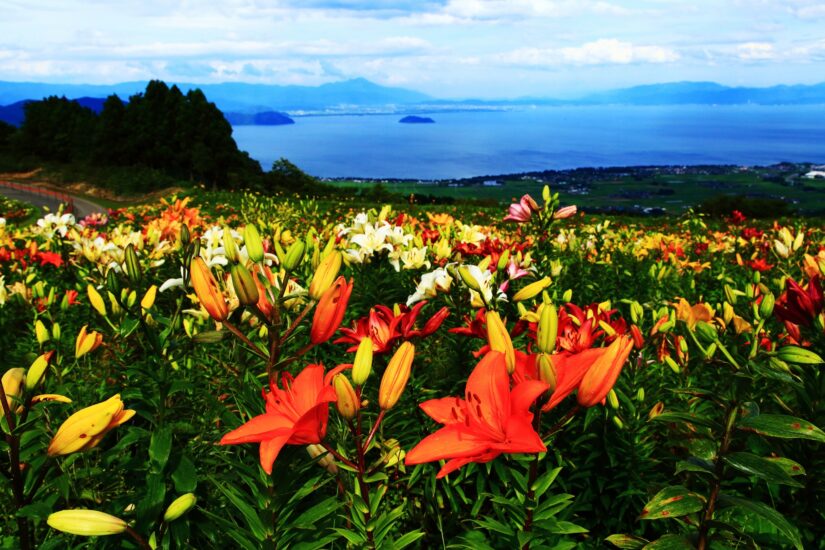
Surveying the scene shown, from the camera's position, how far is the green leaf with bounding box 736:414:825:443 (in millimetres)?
995

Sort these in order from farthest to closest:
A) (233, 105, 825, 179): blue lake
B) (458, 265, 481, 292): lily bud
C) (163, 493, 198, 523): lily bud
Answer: (233, 105, 825, 179): blue lake < (458, 265, 481, 292): lily bud < (163, 493, 198, 523): lily bud

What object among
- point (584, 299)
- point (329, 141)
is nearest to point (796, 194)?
point (584, 299)

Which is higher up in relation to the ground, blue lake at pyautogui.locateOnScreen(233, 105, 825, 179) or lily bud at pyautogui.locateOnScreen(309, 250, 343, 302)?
blue lake at pyautogui.locateOnScreen(233, 105, 825, 179)

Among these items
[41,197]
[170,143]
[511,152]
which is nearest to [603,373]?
[41,197]

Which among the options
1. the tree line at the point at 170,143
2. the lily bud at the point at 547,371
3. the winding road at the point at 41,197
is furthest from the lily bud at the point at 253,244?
the tree line at the point at 170,143

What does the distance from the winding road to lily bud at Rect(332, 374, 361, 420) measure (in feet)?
93.9

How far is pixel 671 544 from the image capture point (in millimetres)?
1114

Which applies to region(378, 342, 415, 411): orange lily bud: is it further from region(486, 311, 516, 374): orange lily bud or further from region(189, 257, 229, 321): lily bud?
region(189, 257, 229, 321): lily bud

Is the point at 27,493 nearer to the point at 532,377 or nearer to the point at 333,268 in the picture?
the point at 333,268

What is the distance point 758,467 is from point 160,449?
1.24 meters

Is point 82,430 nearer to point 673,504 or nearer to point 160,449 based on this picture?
point 160,449

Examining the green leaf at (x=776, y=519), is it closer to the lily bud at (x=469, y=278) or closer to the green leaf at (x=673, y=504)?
the green leaf at (x=673, y=504)

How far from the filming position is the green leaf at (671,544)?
1.10 metres

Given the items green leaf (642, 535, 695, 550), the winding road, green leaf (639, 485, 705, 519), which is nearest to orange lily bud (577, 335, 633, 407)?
green leaf (639, 485, 705, 519)
